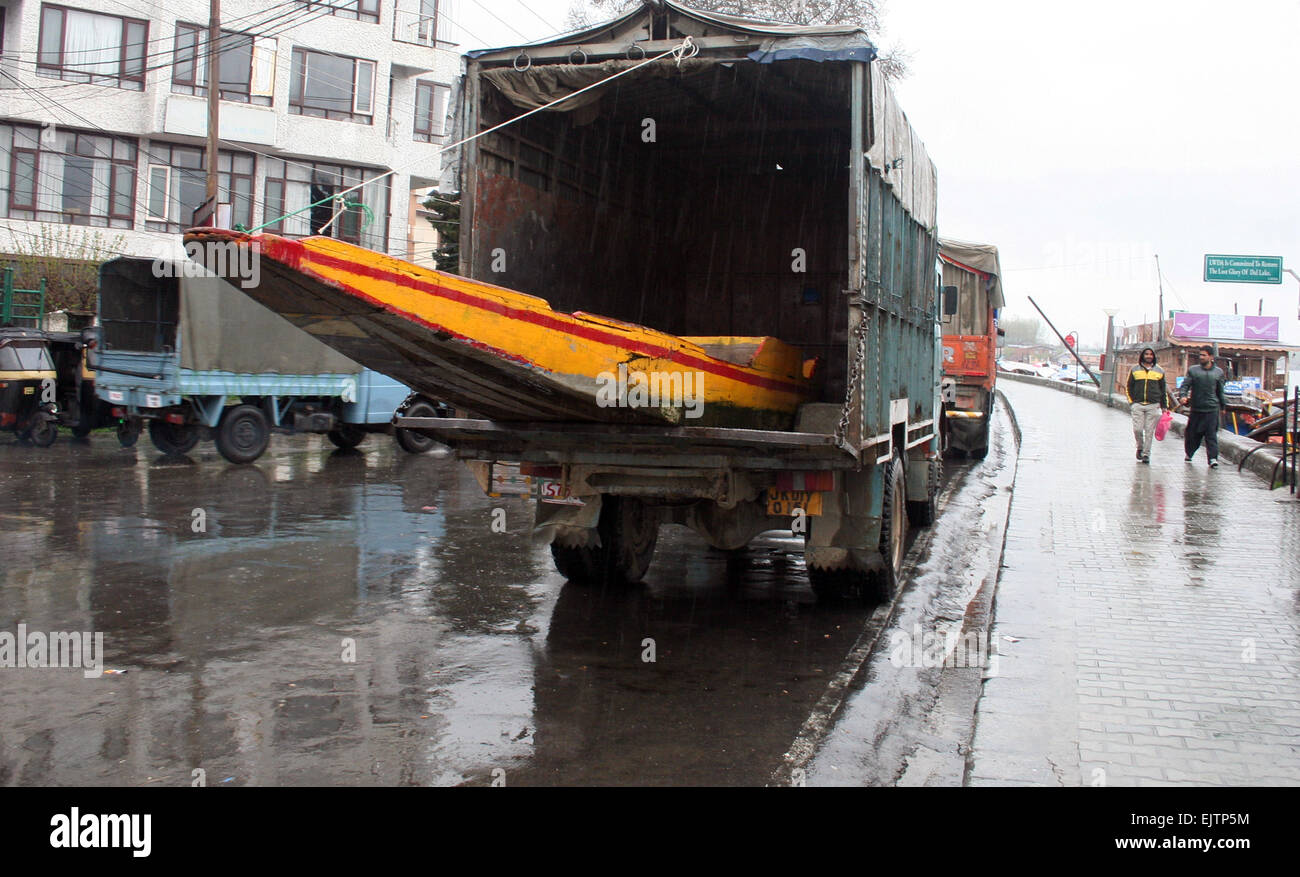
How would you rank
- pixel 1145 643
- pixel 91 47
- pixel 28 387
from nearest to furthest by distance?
pixel 1145 643, pixel 28 387, pixel 91 47

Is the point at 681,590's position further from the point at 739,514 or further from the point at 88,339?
the point at 88,339

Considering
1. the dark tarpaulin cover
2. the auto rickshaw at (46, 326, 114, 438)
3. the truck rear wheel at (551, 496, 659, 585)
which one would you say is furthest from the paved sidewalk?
the auto rickshaw at (46, 326, 114, 438)

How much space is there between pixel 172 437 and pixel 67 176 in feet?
51.1

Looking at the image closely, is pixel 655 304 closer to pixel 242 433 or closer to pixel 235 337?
pixel 235 337

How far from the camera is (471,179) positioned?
752 centimetres

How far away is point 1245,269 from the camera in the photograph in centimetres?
5109

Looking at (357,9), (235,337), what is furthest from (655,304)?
(357,9)

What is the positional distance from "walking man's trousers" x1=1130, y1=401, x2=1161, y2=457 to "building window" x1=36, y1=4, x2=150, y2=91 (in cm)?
2574

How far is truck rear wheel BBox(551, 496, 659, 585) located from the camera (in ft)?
26.6

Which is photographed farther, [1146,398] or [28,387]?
[28,387]

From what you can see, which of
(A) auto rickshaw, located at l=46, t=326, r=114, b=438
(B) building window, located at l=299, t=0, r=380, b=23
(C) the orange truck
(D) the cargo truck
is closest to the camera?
(D) the cargo truck

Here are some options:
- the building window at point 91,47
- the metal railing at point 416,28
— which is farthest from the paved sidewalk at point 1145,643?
the building window at point 91,47

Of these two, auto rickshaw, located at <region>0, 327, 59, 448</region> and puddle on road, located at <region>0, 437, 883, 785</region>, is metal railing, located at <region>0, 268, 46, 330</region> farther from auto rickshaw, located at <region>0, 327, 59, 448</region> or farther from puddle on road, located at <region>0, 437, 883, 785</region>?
puddle on road, located at <region>0, 437, 883, 785</region>

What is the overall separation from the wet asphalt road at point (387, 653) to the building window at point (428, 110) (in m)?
24.4
